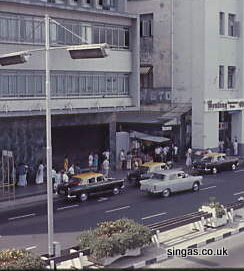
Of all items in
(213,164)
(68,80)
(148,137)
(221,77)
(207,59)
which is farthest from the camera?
(221,77)

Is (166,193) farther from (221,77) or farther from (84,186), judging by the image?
(221,77)

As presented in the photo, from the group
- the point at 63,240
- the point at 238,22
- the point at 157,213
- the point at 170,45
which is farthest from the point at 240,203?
the point at 238,22

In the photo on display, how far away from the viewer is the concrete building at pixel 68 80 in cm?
3045

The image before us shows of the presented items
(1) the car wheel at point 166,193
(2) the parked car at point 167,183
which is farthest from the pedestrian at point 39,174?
(1) the car wheel at point 166,193

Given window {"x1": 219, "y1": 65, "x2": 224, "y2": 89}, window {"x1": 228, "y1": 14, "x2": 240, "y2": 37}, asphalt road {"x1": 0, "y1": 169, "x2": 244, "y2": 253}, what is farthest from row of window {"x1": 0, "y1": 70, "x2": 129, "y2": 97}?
window {"x1": 228, "y1": 14, "x2": 240, "y2": 37}

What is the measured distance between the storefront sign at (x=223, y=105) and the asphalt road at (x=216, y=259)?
2547cm

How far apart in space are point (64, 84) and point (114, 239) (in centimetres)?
1841

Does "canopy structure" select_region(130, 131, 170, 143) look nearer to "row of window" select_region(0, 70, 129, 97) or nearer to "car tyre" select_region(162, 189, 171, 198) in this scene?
"row of window" select_region(0, 70, 129, 97)

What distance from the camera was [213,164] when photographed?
37.0 meters

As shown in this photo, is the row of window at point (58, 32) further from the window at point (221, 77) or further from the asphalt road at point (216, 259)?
the asphalt road at point (216, 259)

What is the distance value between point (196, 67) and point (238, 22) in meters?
6.62

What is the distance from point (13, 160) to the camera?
30312mm

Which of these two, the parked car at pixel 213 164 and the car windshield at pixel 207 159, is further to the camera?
the car windshield at pixel 207 159

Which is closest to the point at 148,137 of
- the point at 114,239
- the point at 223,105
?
the point at 223,105
